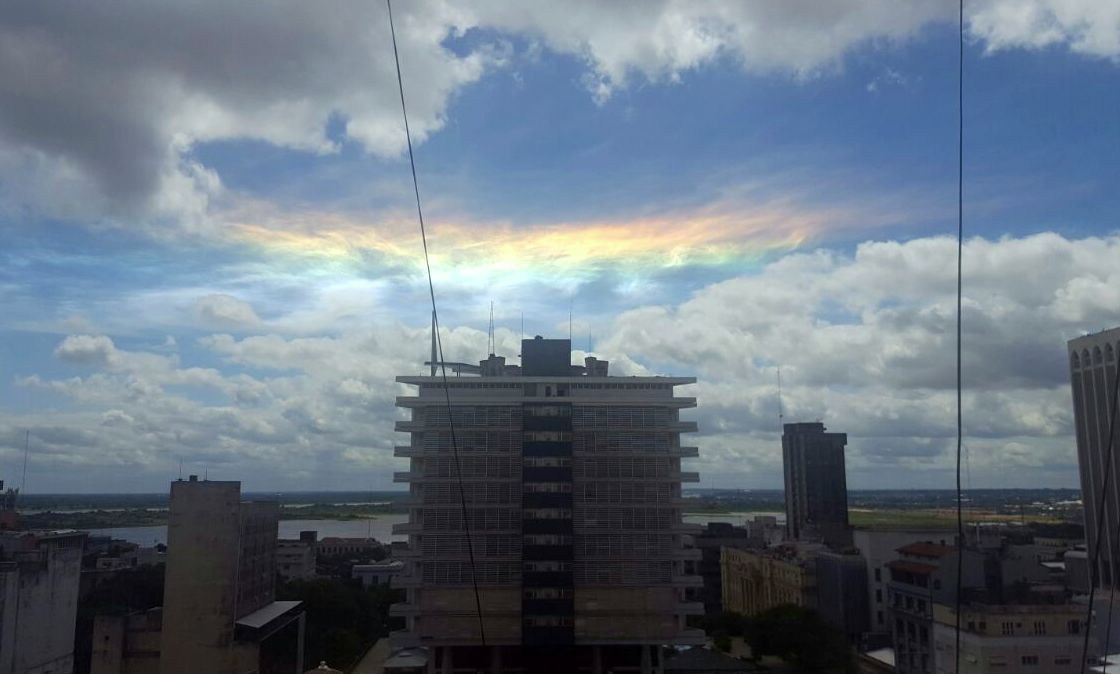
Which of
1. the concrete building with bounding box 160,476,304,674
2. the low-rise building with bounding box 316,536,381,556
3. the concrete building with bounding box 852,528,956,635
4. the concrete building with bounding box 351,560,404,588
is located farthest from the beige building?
the low-rise building with bounding box 316,536,381,556

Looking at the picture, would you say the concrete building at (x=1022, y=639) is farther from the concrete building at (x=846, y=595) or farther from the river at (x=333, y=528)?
the river at (x=333, y=528)

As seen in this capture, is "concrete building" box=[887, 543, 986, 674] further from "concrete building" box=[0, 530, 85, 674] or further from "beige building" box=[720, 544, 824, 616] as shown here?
"concrete building" box=[0, 530, 85, 674]

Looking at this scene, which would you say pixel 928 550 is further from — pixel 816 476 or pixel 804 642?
pixel 816 476

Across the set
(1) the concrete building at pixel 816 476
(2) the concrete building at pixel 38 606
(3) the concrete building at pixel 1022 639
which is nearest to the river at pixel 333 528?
(1) the concrete building at pixel 816 476

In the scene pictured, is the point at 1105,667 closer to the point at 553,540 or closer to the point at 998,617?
the point at 998,617

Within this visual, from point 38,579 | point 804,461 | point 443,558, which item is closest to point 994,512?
point 804,461
